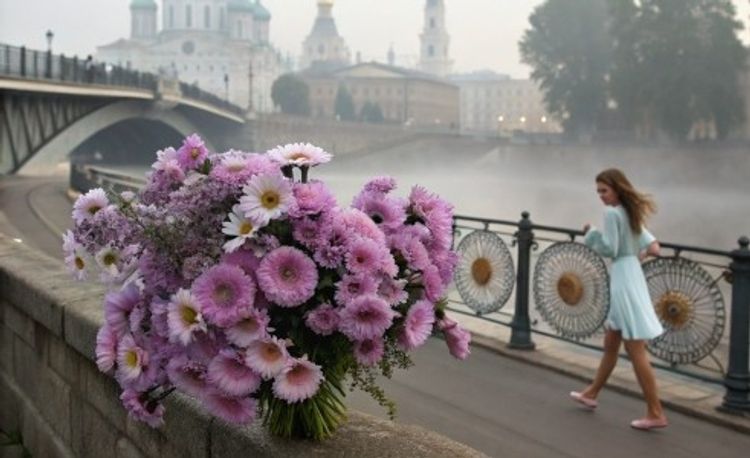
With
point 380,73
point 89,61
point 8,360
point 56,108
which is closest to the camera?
point 8,360

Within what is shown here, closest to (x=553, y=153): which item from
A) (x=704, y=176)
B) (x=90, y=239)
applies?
(x=704, y=176)

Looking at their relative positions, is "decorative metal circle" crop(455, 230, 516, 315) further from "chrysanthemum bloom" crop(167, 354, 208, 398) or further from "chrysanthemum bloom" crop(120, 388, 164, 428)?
"chrysanthemum bloom" crop(167, 354, 208, 398)

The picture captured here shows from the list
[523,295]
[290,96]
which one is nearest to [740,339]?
[523,295]

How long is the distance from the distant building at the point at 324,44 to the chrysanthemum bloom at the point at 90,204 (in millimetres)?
140313

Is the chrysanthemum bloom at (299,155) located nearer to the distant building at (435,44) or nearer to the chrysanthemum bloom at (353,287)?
the chrysanthemum bloom at (353,287)

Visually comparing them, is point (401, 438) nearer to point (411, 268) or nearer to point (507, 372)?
point (411, 268)

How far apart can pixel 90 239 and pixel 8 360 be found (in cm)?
291

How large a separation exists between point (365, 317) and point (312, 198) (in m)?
0.33

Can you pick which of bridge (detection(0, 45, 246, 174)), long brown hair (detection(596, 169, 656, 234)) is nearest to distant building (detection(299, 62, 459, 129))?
bridge (detection(0, 45, 246, 174))

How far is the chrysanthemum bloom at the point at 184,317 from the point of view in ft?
6.86

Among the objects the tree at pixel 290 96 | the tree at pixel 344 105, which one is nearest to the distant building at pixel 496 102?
the tree at pixel 344 105

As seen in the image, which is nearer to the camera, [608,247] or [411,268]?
[411,268]

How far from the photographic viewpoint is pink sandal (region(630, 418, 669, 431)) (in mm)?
5207

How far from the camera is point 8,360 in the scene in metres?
5.09
